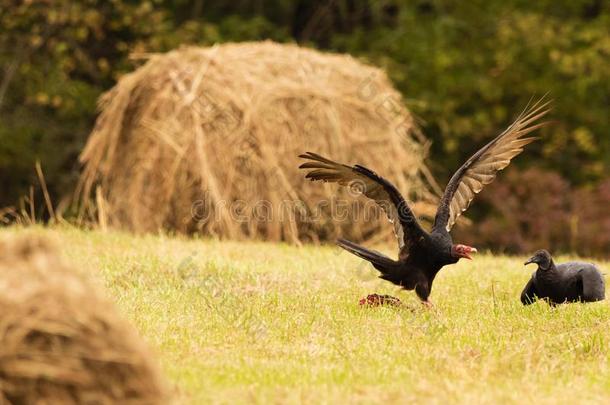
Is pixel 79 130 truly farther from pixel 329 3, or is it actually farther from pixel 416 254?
pixel 416 254

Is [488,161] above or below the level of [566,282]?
above

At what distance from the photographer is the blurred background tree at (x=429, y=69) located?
54.3ft

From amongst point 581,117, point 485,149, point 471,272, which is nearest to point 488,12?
point 581,117

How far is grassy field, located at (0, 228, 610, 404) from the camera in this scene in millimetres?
4473

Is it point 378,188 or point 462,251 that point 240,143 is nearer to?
point 378,188

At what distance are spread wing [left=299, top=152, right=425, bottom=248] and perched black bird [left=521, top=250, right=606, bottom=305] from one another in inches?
33.0

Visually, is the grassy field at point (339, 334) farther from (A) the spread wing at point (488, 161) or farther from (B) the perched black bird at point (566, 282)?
(A) the spread wing at point (488, 161)

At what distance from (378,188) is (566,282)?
4.49ft

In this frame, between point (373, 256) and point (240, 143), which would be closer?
point (373, 256)

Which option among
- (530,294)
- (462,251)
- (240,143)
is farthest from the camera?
(240,143)

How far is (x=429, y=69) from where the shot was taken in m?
17.5

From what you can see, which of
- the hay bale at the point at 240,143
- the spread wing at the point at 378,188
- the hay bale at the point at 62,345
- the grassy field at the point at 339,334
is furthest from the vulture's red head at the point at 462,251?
the hay bale at the point at 240,143

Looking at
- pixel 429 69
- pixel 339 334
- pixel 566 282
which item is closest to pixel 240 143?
pixel 566 282

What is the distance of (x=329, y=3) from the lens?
19625 millimetres
